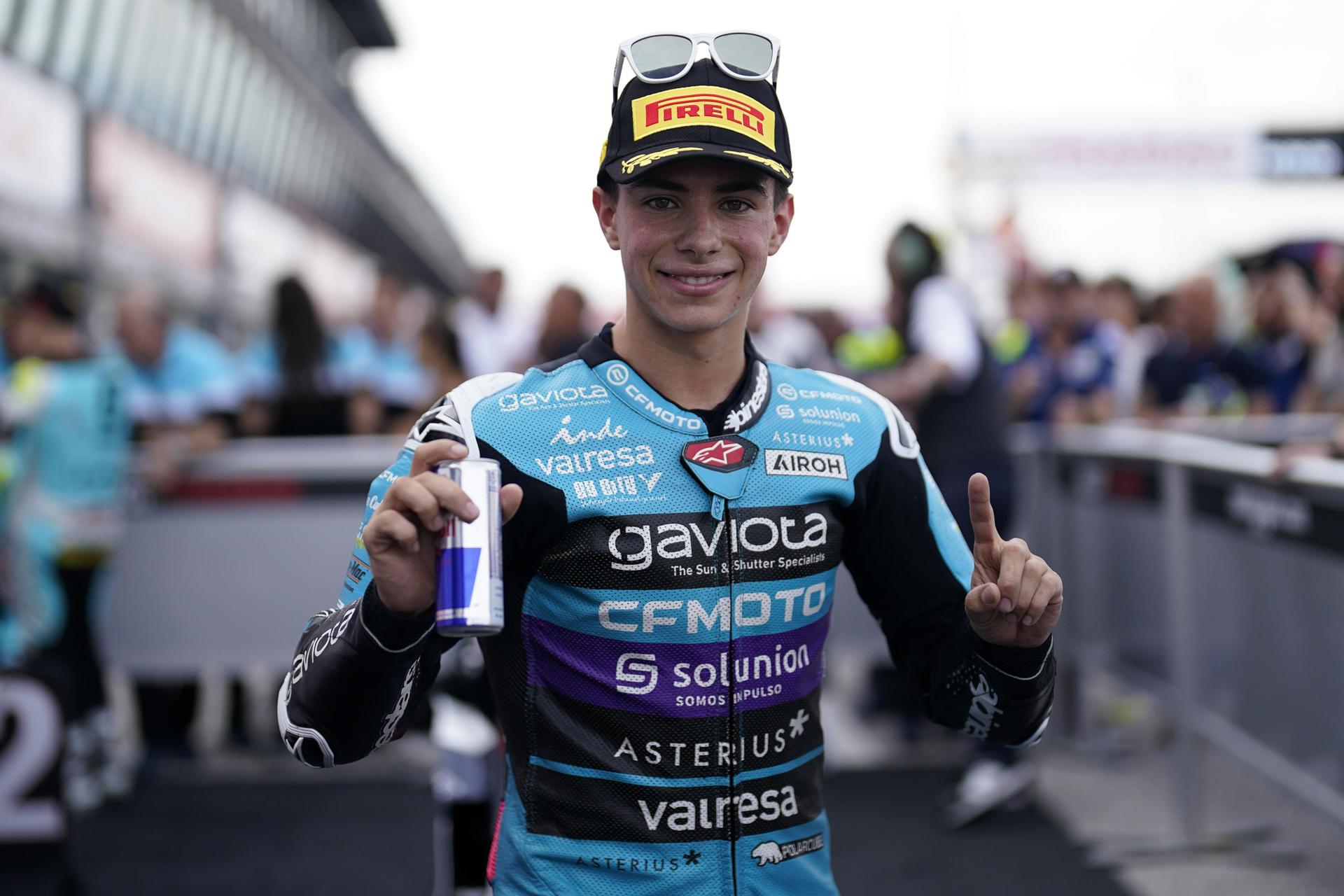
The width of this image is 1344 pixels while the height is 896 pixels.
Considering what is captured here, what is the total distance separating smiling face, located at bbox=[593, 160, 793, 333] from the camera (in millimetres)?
1939

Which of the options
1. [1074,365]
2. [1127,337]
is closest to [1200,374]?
[1074,365]

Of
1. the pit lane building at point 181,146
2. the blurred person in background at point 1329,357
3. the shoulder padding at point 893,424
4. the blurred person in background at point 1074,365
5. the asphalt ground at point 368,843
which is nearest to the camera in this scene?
the shoulder padding at point 893,424

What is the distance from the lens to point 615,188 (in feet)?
6.76

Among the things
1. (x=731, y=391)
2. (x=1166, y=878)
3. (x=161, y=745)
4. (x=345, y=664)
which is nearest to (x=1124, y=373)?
(x=1166, y=878)

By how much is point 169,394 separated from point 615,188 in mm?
5786

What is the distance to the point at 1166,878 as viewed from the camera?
15.7 feet

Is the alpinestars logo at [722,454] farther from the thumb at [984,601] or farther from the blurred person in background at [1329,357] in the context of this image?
the blurred person in background at [1329,357]

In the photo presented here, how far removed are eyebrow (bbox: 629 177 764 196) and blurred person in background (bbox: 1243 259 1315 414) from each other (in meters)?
6.86

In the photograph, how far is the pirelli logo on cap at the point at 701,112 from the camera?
1.91m

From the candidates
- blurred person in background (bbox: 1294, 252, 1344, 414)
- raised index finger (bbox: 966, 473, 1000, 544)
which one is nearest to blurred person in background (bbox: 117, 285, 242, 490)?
raised index finger (bbox: 966, 473, 1000, 544)

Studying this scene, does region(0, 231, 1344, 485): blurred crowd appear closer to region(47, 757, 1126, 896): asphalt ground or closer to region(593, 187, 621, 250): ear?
region(47, 757, 1126, 896): asphalt ground

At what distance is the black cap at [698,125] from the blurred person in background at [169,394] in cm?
525

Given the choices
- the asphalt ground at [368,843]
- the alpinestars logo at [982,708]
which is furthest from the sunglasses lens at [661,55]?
the asphalt ground at [368,843]

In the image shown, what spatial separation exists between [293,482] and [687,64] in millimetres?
5212
